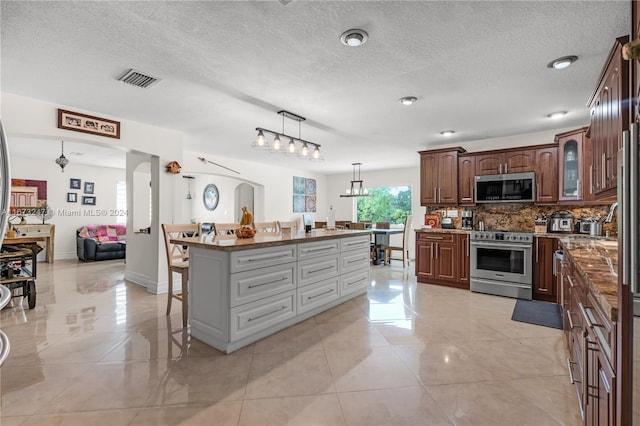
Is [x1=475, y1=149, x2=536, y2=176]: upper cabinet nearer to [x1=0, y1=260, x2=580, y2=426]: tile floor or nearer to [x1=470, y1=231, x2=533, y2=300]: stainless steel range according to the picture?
[x1=470, y1=231, x2=533, y2=300]: stainless steel range

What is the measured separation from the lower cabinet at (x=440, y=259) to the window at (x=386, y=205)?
3432 millimetres

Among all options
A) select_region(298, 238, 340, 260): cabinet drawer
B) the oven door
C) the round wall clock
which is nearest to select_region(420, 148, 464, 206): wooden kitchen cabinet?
the oven door

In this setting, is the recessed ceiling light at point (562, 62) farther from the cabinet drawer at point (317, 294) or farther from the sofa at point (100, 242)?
the sofa at point (100, 242)

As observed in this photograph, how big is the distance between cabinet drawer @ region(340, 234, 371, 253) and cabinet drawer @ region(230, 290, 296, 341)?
0.99 meters

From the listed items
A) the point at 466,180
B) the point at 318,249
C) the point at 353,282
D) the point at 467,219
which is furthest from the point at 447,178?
the point at 318,249

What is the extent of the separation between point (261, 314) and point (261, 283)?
0.93 ft

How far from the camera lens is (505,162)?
465 centimetres

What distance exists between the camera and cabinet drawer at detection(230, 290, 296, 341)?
256 centimetres

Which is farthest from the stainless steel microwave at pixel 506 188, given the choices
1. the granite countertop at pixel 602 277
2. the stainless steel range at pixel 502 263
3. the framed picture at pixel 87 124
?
the framed picture at pixel 87 124

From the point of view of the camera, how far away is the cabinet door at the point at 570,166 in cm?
390

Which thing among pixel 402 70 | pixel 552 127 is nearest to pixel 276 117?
pixel 402 70

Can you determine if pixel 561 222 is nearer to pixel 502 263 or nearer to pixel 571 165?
pixel 571 165

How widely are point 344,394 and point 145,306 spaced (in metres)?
2.99

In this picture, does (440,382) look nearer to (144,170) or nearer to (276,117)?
(276,117)
